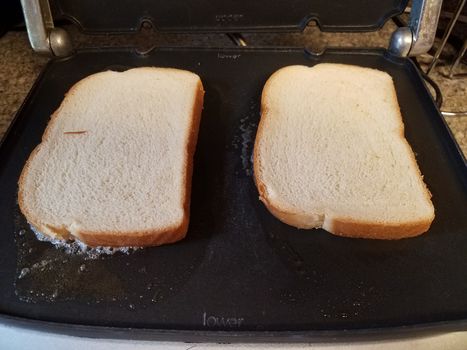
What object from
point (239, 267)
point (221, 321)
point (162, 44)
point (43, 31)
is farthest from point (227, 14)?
point (221, 321)

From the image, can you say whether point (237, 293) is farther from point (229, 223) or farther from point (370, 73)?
point (370, 73)

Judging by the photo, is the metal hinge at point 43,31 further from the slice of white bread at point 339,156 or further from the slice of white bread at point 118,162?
the slice of white bread at point 339,156

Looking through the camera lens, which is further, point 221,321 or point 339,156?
point 339,156

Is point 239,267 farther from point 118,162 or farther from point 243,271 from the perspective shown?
point 118,162

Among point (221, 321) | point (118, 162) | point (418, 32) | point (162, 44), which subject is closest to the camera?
point (221, 321)

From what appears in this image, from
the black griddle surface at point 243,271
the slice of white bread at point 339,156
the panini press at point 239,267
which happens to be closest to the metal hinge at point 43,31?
the panini press at point 239,267
